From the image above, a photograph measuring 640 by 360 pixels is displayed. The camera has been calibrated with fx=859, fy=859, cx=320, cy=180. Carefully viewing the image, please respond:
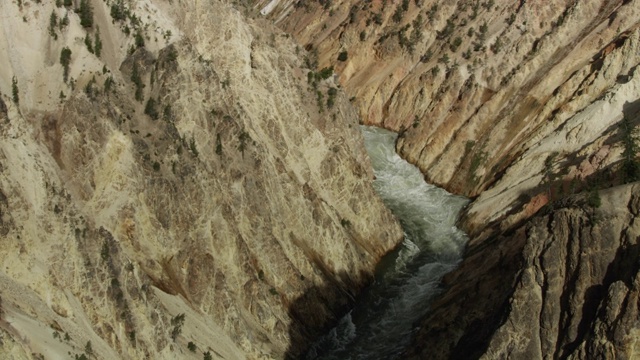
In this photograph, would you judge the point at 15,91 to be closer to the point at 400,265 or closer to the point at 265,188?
the point at 265,188

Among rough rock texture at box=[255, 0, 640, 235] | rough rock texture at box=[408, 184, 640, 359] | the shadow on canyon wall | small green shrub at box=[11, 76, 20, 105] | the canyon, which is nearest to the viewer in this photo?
rough rock texture at box=[408, 184, 640, 359]

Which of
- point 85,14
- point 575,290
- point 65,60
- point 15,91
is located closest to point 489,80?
point 85,14

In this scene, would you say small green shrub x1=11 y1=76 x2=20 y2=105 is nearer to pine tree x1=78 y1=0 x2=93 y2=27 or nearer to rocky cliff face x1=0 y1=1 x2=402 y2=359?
rocky cliff face x1=0 y1=1 x2=402 y2=359

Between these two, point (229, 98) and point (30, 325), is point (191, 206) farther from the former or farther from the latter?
point (30, 325)

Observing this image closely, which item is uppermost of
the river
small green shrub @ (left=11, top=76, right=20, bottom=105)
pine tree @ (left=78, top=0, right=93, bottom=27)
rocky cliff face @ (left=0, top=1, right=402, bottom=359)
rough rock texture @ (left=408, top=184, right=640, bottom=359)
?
pine tree @ (left=78, top=0, right=93, bottom=27)

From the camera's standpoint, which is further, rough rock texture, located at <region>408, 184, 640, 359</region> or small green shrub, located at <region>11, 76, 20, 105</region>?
small green shrub, located at <region>11, 76, 20, 105</region>

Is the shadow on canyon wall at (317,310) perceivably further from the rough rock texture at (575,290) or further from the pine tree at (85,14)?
the pine tree at (85,14)

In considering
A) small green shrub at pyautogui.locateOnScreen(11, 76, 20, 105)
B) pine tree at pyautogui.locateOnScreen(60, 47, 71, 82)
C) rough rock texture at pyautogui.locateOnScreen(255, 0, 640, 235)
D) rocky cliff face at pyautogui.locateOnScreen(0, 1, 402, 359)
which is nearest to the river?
rocky cliff face at pyautogui.locateOnScreen(0, 1, 402, 359)
